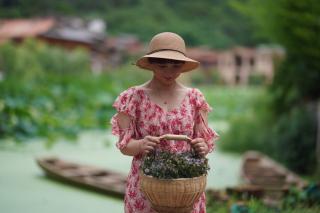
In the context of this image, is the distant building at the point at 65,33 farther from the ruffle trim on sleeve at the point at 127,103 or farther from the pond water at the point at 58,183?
the ruffle trim on sleeve at the point at 127,103

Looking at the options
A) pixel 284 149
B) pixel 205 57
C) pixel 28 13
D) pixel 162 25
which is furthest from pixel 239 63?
pixel 284 149

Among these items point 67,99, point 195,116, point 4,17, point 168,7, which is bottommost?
point 195,116

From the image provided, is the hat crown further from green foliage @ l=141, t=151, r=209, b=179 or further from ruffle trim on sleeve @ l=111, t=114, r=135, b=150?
green foliage @ l=141, t=151, r=209, b=179

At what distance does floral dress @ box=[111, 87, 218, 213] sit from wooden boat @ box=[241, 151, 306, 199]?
93.5 inches

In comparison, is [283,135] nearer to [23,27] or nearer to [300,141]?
[300,141]

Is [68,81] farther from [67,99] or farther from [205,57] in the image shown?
[205,57]

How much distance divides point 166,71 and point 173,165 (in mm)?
450

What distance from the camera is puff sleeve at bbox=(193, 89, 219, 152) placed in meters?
2.97

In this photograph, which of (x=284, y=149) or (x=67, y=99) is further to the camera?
(x=67, y=99)

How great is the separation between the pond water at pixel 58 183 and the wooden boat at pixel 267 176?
251mm

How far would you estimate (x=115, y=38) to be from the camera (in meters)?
21.5

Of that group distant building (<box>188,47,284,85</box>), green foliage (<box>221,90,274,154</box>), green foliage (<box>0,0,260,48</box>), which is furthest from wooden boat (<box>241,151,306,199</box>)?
distant building (<box>188,47,284,85</box>)

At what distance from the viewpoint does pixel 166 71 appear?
2.88 m

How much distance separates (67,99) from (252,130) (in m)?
3.66
